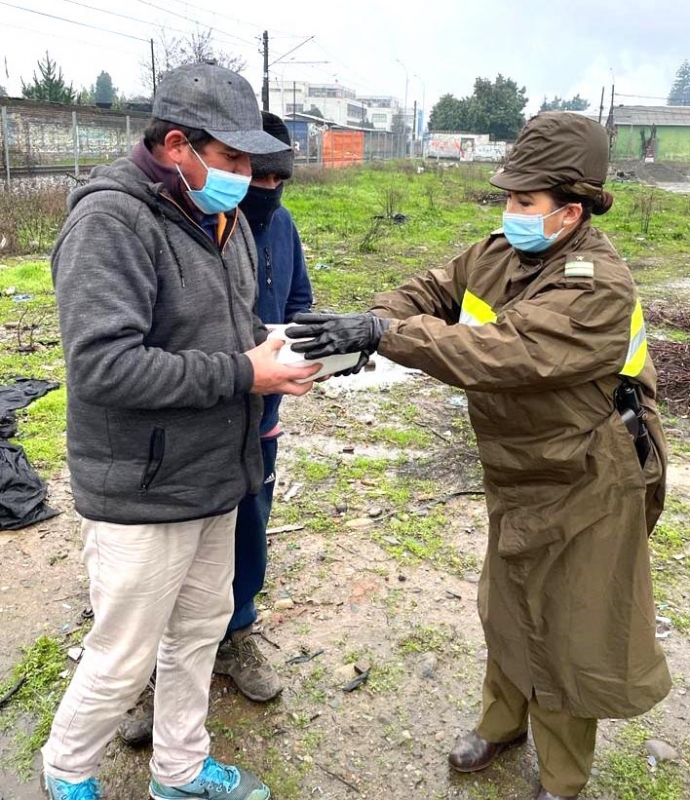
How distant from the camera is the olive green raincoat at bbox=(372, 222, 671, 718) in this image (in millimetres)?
1782

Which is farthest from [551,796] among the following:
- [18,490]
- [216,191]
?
[18,490]

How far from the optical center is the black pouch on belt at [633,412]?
1.93 m

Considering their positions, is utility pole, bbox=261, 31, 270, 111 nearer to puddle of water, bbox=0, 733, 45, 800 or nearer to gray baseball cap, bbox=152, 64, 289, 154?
gray baseball cap, bbox=152, 64, 289, 154

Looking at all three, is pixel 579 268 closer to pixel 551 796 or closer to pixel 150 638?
pixel 150 638

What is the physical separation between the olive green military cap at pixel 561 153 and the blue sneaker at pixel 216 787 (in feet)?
6.20

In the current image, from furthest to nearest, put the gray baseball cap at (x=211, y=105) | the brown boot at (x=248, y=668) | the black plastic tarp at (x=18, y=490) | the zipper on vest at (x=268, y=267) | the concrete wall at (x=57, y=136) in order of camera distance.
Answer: the concrete wall at (x=57, y=136), the black plastic tarp at (x=18, y=490), the brown boot at (x=248, y=668), the zipper on vest at (x=268, y=267), the gray baseball cap at (x=211, y=105)

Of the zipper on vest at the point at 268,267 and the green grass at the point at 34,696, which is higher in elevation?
the zipper on vest at the point at 268,267

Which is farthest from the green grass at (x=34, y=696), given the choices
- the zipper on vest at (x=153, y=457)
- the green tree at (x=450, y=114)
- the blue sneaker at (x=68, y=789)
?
the green tree at (x=450, y=114)

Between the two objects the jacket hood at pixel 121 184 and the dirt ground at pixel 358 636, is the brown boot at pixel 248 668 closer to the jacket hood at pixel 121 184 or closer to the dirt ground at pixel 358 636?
the dirt ground at pixel 358 636

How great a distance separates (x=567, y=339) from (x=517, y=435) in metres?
0.32

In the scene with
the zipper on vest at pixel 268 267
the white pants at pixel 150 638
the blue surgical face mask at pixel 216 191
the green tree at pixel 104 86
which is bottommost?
the white pants at pixel 150 638

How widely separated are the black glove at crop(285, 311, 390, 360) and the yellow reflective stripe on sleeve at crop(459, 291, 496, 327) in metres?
0.33

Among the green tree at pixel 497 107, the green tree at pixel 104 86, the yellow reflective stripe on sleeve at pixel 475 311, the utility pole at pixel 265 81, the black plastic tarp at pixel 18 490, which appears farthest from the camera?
the green tree at pixel 104 86

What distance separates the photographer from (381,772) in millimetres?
2383
